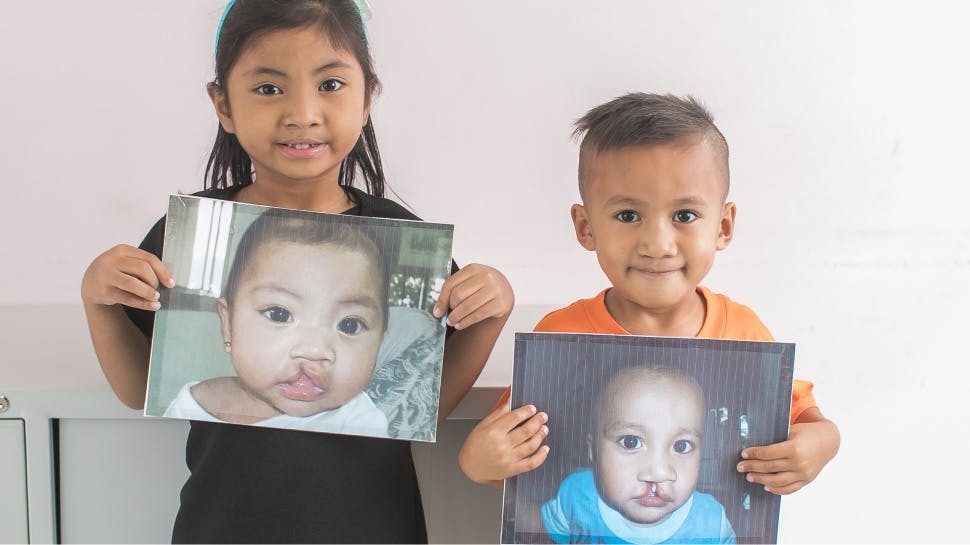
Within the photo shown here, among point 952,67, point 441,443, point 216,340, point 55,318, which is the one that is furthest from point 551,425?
point 952,67

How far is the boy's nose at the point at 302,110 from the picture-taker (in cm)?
109

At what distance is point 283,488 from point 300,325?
0.18 m

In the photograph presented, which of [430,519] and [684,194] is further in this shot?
[430,519]

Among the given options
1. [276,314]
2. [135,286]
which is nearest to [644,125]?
[276,314]

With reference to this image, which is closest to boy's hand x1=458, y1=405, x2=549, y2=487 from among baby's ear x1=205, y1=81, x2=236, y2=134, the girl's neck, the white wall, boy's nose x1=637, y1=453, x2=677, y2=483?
boy's nose x1=637, y1=453, x2=677, y2=483

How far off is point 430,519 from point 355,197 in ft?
1.33

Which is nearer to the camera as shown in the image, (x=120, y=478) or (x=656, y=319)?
(x=656, y=319)

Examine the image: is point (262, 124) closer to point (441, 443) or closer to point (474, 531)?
point (441, 443)

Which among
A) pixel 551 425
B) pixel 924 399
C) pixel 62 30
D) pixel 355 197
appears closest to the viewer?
pixel 551 425

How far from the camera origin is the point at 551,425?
1065mm

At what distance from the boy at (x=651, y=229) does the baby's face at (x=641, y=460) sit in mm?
60

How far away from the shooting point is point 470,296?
107 centimetres

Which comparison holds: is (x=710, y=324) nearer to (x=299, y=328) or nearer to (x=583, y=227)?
(x=583, y=227)

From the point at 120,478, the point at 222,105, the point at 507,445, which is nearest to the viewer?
the point at 507,445
